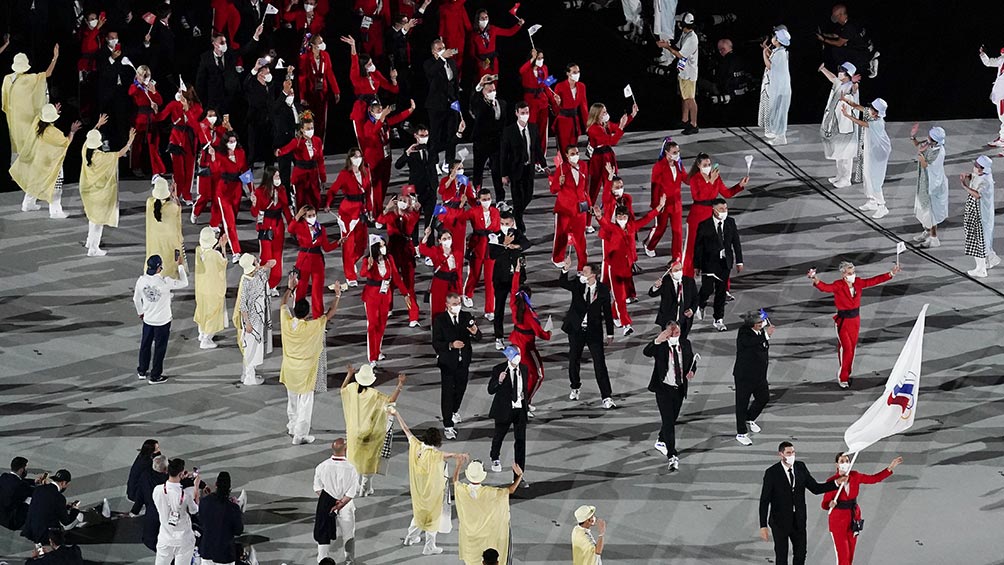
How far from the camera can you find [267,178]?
2078 cm

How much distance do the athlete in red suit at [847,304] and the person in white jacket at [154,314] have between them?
704 centimetres

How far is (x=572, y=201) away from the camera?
842 inches

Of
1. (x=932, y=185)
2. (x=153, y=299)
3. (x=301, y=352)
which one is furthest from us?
(x=932, y=185)

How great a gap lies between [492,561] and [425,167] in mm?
8437

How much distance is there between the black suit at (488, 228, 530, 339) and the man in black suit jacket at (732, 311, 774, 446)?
9.72 feet

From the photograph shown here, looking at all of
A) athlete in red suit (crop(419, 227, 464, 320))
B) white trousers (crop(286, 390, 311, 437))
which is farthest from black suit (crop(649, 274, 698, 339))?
white trousers (crop(286, 390, 311, 437))

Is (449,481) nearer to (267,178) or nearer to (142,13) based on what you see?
(267,178)

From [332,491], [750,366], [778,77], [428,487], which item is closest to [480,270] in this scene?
[750,366]

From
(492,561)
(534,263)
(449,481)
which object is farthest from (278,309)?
(492,561)

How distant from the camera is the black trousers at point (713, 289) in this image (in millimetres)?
20297

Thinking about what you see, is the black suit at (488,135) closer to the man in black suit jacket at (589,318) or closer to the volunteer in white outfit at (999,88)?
the man in black suit jacket at (589,318)

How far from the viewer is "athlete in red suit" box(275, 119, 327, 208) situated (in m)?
22.1

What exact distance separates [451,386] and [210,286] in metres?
3.27

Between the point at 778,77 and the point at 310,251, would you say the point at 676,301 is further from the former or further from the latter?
the point at 778,77
